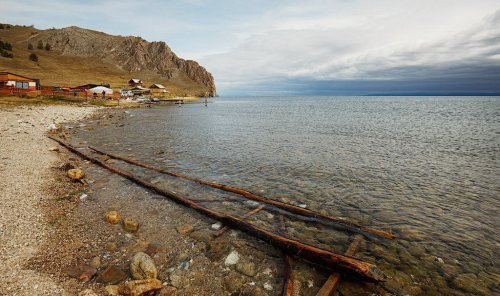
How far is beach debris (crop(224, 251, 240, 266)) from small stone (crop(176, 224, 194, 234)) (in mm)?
1839

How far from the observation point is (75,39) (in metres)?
186

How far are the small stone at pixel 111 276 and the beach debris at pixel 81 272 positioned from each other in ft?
0.62

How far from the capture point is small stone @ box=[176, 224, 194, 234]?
8299 millimetres

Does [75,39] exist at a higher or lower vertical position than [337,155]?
higher

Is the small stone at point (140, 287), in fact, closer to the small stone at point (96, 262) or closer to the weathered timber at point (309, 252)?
the small stone at point (96, 262)

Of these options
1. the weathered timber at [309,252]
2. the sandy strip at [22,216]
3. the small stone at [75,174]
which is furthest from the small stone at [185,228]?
the small stone at [75,174]

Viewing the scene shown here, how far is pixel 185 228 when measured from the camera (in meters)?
8.48

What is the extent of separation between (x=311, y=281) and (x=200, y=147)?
1765 centimetres

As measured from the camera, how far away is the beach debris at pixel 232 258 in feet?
22.4

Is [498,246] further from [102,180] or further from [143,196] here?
[102,180]

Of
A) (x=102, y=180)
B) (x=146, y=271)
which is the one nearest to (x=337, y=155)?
(x=102, y=180)

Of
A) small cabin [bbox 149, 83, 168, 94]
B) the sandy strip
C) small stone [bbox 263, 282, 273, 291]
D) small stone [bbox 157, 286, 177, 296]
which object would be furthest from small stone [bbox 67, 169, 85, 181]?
small cabin [bbox 149, 83, 168, 94]

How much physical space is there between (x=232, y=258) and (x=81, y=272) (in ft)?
11.7

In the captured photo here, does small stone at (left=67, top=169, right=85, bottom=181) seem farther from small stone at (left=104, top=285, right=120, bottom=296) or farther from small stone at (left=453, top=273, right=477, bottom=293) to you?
small stone at (left=453, top=273, right=477, bottom=293)
